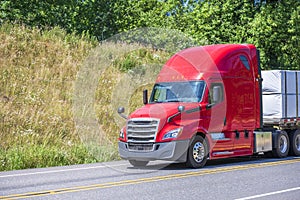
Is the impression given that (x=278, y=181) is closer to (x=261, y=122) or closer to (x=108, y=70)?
(x=261, y=122)

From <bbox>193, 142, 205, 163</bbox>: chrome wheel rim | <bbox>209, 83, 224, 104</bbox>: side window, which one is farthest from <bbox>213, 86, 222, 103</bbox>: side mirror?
<bbox>193, 142, 205, 163</bbox>: chrome wheel rim

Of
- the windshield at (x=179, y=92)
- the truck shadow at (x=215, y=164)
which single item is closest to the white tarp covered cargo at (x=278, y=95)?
the truck shadow at (x=215, y=164)

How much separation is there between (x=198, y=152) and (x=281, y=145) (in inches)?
193

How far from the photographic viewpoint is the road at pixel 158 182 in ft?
32.7

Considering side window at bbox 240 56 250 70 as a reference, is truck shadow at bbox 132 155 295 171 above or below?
below

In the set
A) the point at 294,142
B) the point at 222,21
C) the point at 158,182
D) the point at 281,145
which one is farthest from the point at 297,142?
the point at 222,21

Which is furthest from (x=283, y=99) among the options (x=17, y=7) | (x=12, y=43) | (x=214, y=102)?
(x=17, y=7)

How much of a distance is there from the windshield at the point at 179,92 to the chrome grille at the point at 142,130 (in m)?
1.26

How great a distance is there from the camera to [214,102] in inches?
598

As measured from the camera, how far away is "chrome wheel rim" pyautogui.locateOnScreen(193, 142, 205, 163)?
1462cm

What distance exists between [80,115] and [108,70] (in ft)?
24.9

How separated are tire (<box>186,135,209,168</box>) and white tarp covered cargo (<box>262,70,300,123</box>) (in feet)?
15.1

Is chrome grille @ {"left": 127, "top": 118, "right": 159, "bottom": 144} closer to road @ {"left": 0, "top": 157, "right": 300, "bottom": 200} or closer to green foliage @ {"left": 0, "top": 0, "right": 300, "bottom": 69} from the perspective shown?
road @ {"left": 0, "top": 157, "right": 300, "bottom": 200}

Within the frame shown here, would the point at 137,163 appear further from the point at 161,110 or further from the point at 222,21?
the point at 222,21
